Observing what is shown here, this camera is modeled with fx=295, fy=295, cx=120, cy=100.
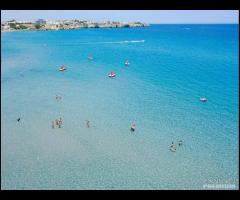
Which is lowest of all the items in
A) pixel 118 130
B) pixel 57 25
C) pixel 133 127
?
pixel 118 130

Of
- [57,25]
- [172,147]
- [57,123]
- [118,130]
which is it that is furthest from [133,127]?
[57,25]

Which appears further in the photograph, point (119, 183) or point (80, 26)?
point (80, 26)

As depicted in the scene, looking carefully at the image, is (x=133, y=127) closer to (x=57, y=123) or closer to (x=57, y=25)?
(x=57, y=123)

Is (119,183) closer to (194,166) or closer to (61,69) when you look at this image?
(194,166)

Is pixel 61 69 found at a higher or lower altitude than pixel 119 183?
higher

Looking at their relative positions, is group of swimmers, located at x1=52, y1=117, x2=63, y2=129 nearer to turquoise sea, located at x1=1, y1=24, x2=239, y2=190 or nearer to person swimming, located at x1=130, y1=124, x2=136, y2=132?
turquoise sea, located at x1=1, y1=24, x2=239, y2=190

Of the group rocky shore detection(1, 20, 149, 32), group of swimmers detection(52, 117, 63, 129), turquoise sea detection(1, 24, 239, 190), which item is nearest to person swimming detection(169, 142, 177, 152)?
turquoise sea detection(1, 24, 239, 190)

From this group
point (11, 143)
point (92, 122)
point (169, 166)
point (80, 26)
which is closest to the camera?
point (169, 166)
